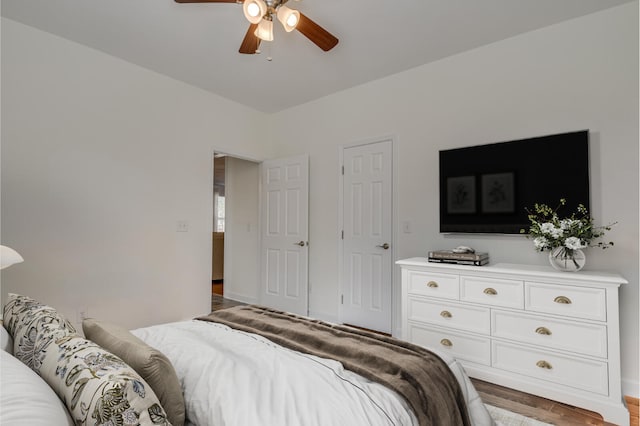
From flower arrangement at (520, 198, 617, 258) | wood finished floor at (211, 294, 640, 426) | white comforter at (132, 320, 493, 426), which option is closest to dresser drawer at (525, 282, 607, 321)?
flower arrangement at (520, 198, 617, 258)

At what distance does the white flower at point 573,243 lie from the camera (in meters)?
2.13

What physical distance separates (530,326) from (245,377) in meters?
2.03

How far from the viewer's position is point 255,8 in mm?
1807

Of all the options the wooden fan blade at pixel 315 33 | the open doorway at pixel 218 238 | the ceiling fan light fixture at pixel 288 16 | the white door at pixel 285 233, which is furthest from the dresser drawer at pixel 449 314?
the open doorway at pixel 218 238

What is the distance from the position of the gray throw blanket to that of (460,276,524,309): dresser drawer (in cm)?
115

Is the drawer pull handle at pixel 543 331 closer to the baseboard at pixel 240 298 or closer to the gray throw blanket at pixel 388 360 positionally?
the gray throw blanket at pixel 388 360

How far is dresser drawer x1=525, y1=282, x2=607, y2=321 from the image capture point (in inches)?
78.8

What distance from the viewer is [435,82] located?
10.5 feet

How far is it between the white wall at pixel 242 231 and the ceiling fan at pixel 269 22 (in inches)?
110

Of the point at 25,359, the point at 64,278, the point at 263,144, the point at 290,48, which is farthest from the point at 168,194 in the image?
the point at 25,359

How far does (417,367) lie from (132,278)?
2956 mm

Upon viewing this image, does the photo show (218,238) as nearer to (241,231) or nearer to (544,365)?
(241,231)

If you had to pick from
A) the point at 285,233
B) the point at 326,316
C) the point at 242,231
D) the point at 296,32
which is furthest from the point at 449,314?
the point at 242,231

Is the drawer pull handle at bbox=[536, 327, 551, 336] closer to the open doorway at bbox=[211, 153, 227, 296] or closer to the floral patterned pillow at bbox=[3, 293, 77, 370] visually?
the floral patterned pillow at bbox=[3, 293, 77, 370]
